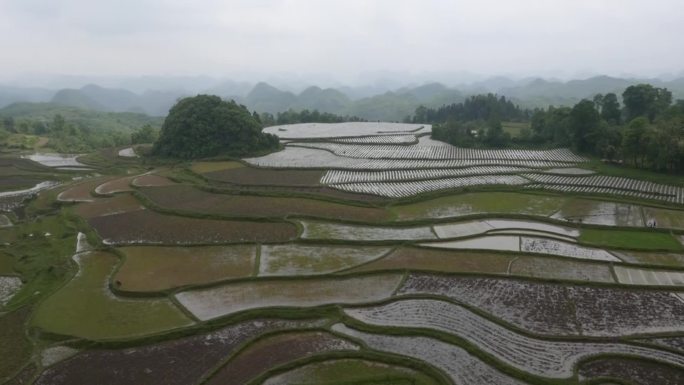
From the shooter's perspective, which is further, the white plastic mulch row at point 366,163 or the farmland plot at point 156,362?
the white plastic mulch row at point 366,163

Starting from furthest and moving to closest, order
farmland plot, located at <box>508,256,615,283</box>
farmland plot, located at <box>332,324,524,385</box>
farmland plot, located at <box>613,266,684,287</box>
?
farmland plot, located at <box>508,256,615,283</box>
farmland plot, located at <box>613,266,684,287</box>
farmland plot, located at <box>332,324,524,385</box>

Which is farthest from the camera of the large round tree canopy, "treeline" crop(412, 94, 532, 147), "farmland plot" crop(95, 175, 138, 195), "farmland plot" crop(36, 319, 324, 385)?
"treeline" crop(412, 94, 532, 147)

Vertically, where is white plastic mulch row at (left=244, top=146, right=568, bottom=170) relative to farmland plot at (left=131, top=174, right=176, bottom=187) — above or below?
above

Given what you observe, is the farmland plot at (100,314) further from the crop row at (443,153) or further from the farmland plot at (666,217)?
the crop row at (443,153)

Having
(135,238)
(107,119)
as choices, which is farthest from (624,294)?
(107,119)

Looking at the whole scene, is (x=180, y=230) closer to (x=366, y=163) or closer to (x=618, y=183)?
(x=366, y=163)

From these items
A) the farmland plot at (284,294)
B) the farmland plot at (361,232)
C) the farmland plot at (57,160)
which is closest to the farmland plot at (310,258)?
the farmland plot at (284,294)

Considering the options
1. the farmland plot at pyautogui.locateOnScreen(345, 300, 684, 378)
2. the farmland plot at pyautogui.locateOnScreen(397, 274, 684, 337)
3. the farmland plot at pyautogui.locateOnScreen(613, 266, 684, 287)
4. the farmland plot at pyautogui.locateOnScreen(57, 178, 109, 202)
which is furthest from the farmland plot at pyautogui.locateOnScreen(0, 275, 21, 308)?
the farmland plot at pyautogui.locateOnScreen(613, 266, 684, 287)

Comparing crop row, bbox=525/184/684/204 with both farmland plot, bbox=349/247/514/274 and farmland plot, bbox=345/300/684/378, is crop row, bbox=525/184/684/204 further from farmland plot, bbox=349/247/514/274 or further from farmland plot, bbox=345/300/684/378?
farmland plot, bbox=345/300/684/378
